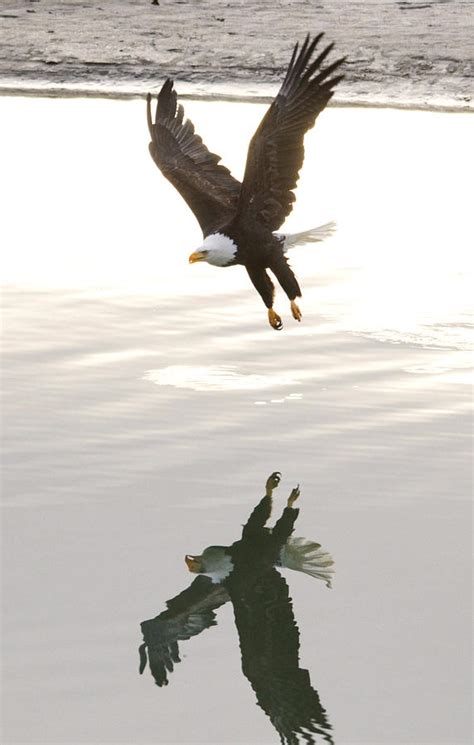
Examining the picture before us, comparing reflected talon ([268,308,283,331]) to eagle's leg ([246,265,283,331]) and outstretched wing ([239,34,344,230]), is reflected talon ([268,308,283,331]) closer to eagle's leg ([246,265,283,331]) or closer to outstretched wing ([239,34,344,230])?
eagle's leg ([246,265,283,331])

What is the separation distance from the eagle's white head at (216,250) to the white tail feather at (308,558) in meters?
2.24

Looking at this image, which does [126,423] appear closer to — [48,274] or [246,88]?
[48,274]

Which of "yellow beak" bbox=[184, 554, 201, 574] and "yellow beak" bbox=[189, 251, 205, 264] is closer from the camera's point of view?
"yellow beak" bbox=[184, 554, 201, 574]

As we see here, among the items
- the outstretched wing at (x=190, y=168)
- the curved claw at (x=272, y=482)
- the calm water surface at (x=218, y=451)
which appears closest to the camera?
the calm water surface at (x=218, y=451)

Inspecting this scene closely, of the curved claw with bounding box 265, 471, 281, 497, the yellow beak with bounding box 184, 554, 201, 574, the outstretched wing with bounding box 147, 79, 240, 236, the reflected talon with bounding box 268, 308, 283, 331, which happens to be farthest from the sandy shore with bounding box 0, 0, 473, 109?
the yellow beak with bounding box 184, 554, 201, 574

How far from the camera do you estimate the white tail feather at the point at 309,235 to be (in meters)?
8.34

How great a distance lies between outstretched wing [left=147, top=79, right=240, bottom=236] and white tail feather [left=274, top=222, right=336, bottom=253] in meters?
0.32

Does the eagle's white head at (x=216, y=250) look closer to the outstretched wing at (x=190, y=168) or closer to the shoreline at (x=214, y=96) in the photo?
the outstretched wing at (x=190, y=168)

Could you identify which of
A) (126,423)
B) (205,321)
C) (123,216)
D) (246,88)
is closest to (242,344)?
(205,321)

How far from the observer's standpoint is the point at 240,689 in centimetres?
510

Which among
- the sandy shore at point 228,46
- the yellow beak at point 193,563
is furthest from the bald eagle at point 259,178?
the sandy shore at point 228,46

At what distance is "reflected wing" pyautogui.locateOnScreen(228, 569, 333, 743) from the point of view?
493 cm

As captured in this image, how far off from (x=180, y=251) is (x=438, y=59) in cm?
747

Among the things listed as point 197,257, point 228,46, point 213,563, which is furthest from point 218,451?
point 228,46
